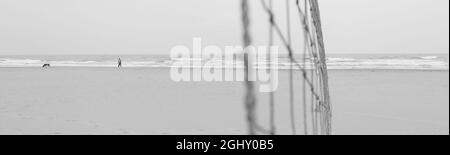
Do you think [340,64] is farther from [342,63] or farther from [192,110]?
[192,110]

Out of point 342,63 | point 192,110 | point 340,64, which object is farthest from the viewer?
point 342,63

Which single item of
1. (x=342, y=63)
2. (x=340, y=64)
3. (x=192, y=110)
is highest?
(x=342, y=63)

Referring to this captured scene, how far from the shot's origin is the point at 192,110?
700cm

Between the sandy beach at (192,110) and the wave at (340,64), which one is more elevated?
the wave at (340,64)

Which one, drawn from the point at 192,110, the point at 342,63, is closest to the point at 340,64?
the point at 342,63

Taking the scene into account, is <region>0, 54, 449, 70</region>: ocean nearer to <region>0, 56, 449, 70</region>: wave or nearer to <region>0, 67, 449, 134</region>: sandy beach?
<region>0, 56, 449, 70</region>: wave

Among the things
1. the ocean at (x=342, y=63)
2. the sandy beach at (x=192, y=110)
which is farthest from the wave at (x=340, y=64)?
the sandy beach at (x=192, y=110)

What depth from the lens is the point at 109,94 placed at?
359 inches

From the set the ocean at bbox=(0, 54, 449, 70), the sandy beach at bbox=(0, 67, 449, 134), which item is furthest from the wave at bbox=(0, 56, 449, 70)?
the sandy beach at bbox=(0, 67, 449, 134)

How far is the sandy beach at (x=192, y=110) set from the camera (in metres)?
5.59

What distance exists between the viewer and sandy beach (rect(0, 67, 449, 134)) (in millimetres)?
5586

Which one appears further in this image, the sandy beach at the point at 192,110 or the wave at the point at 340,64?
the wave at the point at 340,64

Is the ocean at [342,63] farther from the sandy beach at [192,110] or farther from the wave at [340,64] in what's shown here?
the sandy beach at [192,110]
